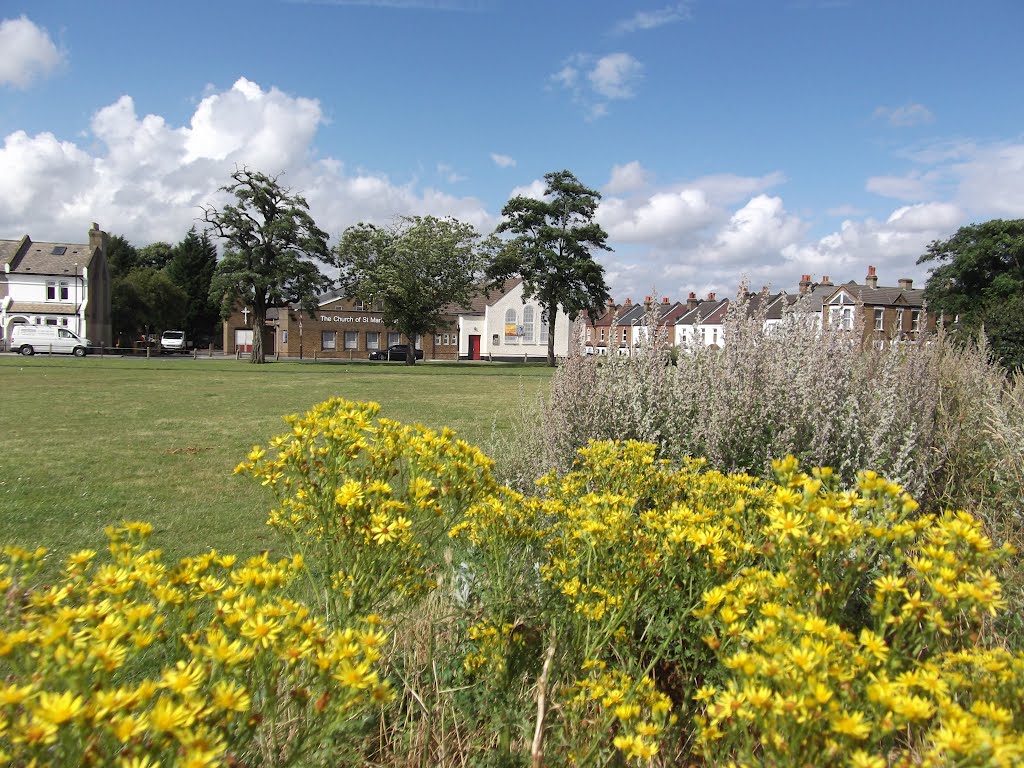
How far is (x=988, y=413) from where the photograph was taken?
193 inches

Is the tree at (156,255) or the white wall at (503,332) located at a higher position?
the tree at (156,255)

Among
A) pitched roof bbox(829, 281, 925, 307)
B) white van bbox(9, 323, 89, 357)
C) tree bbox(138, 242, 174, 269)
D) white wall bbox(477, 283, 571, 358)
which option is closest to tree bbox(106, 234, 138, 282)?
tree bbox(138, 242, 174, 269)

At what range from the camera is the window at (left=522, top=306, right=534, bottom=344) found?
63.5 meters

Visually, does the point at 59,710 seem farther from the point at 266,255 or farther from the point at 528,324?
the point at 528,324

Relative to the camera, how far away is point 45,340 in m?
45.8

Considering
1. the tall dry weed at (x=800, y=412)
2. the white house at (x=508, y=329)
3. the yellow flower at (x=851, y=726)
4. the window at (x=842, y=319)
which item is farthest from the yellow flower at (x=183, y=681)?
the white house at (x=508, y=329)

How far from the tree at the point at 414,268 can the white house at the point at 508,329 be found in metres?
18.3

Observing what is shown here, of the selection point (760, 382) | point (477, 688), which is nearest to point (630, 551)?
point (477, 688)

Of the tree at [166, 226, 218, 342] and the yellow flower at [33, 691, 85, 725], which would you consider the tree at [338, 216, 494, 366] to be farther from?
the yellow flower at [33, 691, 85, 725]

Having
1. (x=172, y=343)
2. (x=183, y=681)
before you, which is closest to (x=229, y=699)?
(x=183, y=681)

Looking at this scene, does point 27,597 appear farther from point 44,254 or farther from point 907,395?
point 44,254

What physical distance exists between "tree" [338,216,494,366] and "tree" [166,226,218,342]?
33932mm

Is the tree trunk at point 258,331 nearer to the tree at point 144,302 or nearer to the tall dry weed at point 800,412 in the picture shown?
the tree at point 144,302

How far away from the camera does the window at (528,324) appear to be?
63.5 m
